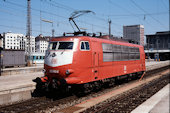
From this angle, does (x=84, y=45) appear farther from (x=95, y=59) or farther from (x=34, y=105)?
(x=34, y=105)

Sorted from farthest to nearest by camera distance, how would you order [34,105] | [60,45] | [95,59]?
[95,59]
[60,45]
[34,105]

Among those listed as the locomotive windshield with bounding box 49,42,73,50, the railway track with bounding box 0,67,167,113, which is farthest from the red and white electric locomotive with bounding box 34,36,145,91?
the railway track with bounding box 0,67,167,113

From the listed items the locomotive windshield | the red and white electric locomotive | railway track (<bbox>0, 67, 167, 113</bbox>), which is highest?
the locomotive windshield

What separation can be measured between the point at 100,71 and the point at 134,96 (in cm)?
280

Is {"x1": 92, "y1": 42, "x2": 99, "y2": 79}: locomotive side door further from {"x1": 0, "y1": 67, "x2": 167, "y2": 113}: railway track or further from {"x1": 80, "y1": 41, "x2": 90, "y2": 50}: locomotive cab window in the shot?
{"x1": 0, "y1": 67, "x2": 167, "y2": 113}: railway track

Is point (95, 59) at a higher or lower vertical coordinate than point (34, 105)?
higher

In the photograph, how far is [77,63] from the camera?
11320mm

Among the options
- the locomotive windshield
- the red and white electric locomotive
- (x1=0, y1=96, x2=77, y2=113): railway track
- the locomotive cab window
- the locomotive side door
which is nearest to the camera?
(x1=0, y1=96, x2=77, y2=113): railway track

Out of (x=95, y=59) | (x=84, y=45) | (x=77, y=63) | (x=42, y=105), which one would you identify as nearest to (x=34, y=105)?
(x=42, y=105)

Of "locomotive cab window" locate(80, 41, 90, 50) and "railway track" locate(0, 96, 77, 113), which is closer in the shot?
"railway track" locate(0, 96, 77, 113)

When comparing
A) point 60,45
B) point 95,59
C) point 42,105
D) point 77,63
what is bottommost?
point 42,105

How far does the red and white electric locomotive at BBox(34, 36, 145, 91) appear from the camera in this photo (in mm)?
11170

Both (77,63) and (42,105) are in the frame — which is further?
(77,63)

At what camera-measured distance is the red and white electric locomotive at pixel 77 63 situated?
36.6 ft
